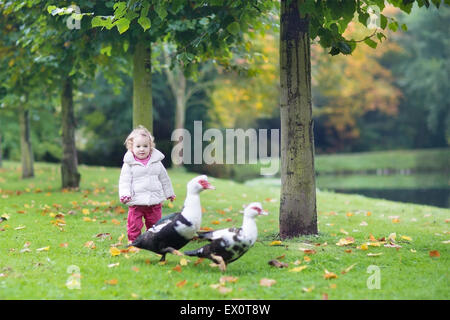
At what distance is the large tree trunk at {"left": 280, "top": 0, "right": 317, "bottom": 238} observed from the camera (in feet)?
22.3

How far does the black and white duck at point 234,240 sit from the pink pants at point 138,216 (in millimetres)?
1684

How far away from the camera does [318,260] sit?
5.76m

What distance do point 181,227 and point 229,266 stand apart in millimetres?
758

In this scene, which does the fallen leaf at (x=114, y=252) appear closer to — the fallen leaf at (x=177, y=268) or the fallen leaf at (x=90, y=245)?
the fallen leaf at (x=90, y=245)

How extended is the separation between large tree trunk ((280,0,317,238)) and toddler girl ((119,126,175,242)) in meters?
1.62

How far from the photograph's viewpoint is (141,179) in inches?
259

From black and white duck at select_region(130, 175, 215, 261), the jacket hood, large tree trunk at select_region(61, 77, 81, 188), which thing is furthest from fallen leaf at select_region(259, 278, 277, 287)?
large tree trunk at select_region(61, 77, 81, 188)

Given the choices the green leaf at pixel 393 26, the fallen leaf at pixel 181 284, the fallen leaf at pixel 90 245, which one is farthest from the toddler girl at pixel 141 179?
the green leaf at pixel 393 26

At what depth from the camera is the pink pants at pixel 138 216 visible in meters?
6.68

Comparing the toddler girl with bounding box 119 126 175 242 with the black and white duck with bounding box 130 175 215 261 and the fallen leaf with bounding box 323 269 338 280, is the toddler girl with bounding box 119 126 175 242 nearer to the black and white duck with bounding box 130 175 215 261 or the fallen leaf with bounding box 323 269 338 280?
the black and white duck with bounding box 130 175 215 261

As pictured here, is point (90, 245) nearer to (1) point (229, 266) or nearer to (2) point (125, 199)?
(2) point (125, 199)

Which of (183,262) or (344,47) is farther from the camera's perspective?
(344,47)

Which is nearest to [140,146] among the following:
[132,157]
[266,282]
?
[132,157]
